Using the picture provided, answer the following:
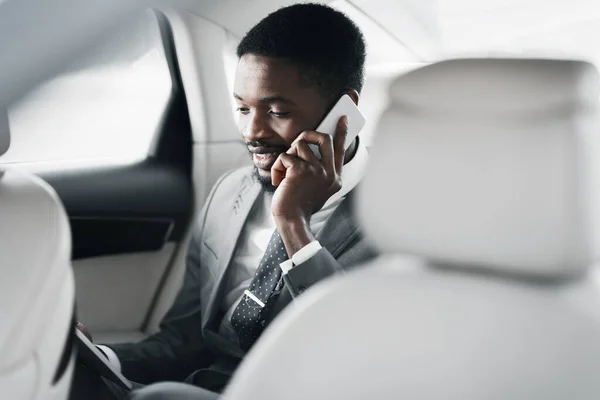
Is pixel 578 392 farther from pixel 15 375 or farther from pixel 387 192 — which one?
pixel 15 375

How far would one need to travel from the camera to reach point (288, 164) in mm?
1681

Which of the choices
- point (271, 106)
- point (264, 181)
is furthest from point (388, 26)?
point (264, 181)

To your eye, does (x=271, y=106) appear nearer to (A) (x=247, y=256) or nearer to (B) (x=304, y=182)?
(B) (x=304, y=182)

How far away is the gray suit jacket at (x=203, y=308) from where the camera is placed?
1870 mm

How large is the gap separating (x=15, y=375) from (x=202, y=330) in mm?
536

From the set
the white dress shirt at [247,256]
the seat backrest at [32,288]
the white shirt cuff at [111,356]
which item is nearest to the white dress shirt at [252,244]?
the white dress shirt at [247,256]

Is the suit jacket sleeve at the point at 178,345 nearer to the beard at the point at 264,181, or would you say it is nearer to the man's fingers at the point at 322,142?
the beard at the point at 264,181

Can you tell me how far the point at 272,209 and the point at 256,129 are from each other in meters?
0.19

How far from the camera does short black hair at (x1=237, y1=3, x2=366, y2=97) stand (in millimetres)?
1713

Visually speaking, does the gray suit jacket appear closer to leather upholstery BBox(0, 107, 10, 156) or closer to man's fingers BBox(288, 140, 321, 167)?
man's fingers BBox(288, 140, 321, 167)

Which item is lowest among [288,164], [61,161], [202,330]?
[202,330]

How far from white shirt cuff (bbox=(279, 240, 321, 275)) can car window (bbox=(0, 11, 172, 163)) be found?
541 mm

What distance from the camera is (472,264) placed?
106cm

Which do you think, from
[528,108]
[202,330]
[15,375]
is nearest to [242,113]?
[202,330]
